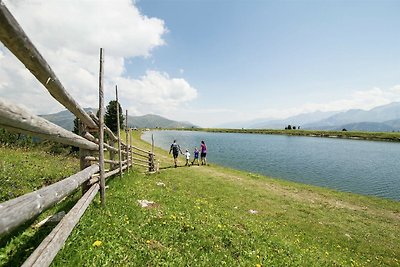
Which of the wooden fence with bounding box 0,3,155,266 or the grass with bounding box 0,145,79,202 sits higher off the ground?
the wooden fence with bounding box 0,3,155,266

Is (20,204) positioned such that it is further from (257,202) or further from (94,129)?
(257,202)

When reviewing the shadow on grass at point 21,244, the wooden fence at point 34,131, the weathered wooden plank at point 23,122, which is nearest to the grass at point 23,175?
the shadow on grass at point 21,244

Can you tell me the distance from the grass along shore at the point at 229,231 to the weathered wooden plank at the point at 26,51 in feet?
11.7

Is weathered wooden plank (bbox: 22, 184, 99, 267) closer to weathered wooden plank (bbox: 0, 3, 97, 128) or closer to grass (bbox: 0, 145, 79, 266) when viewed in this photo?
Result: grass (bbox: 0, 145, 79, 266)

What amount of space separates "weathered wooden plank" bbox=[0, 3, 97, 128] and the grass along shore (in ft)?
11.7

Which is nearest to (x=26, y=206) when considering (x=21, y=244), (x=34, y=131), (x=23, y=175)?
(x=34, y=131)

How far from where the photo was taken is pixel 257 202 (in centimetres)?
1878

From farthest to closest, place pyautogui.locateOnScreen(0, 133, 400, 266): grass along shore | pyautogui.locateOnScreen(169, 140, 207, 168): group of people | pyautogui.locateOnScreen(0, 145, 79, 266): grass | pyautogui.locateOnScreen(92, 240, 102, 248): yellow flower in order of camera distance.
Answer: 1. pyautogui.locateOnScreen(169, 140, 207, 168): group of people
2. pyautogui.locateOnScreen(0, 133, 400, 266): grass along shore
3. pyautogui.locateOnScreen(92, 240, 102, 248): yellow flower
4. pyautogui.locateOnScreen(0, 145, 79, 266): grass

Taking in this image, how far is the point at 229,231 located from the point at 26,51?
8.68 metres

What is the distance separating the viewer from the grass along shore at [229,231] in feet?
21.9

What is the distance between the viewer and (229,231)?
9648 millimetres

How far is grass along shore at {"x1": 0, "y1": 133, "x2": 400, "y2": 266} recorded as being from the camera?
21.9 ft

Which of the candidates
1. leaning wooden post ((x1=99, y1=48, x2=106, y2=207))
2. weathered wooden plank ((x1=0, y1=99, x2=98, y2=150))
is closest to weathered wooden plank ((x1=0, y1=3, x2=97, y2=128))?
weathered wooden plank ((x1=0, y1=99, x2=98, y2=150))

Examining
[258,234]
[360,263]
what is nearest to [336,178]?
[360,263]
